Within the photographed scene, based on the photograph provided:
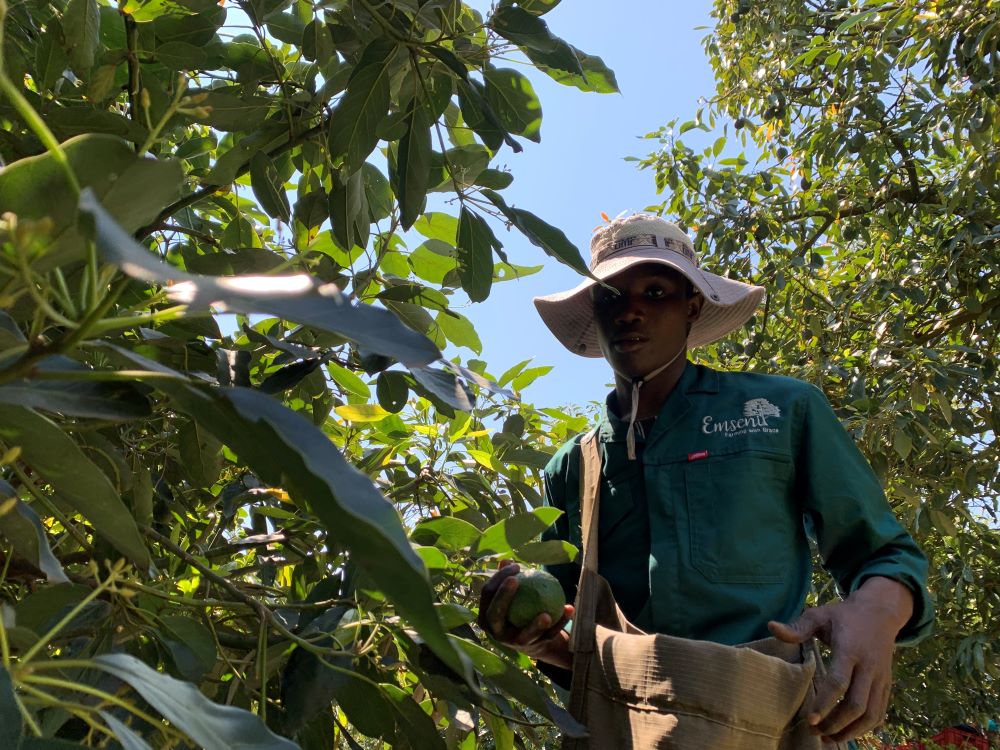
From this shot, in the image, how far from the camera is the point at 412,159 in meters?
1.47

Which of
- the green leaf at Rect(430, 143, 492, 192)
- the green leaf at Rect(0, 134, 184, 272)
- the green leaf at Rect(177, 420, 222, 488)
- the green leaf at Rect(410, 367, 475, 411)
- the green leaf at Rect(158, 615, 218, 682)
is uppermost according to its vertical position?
the green leaf at Rect(430, 143, 492, 192)

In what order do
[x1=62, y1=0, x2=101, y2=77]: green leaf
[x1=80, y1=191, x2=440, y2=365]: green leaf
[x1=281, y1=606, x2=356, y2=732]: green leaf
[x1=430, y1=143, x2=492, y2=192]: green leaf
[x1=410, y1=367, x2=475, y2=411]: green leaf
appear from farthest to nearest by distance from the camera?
[x1=430, y1=143, x2=492, y2=192]: green leaf, [x1=62, y1=0, x2=101, y2=77]: green leaf, [x1=281, y1=606, x2=356, y2=732]: green leaf, [x1=410, y1=367, x2=475, y2=411]: green leaf, [x1=80, y1=191, x2=440, y2=365]: green leaf

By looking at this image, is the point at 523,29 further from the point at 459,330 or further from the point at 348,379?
the point at 348,379

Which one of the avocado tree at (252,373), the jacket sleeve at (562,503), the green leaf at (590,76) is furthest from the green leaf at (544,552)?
the green leaf at (590,76)

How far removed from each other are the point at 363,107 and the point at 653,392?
3.06ft

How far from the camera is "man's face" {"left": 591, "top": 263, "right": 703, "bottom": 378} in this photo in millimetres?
1992

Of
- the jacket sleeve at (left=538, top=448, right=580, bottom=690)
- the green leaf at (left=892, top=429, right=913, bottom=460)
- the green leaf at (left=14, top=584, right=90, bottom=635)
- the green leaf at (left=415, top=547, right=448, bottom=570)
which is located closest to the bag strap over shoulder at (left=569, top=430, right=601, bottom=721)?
the jacket sleeve at (left=538, top=448, right=580, bottom=690)

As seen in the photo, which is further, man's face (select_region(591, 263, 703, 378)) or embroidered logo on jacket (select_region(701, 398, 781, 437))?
man's face (select_region(591, 263, 703, 378))

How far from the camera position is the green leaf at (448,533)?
1.40 m

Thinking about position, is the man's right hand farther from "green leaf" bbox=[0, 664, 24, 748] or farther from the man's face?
"green leaf" bbox=[0, 664, 24, 748]

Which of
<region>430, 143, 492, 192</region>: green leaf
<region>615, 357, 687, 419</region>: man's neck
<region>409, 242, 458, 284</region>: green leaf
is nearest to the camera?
<region>430, 143, 492, 192</region>: green leaf

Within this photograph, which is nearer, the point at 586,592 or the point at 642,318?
the point at 586,592

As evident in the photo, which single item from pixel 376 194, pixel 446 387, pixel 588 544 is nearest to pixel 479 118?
pixel 376 194

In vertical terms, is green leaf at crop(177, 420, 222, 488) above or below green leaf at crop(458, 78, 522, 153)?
below
